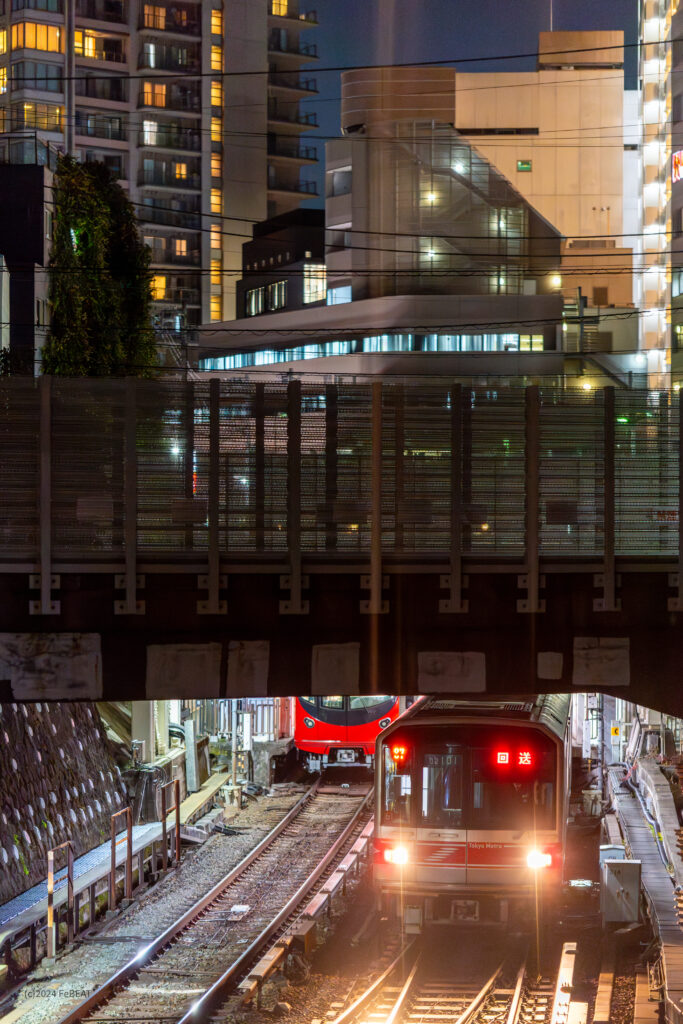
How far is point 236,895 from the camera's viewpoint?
18.7 m

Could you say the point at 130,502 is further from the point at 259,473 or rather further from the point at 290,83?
the point at 290,83

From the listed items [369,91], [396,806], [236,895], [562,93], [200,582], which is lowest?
[236,895]

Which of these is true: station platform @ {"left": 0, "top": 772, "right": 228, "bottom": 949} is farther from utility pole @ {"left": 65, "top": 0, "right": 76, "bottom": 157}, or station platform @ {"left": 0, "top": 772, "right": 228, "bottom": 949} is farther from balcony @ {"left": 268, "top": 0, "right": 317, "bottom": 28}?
balcony @ {"left": 268, "top": 0, "right": 317, "bottom": 28}

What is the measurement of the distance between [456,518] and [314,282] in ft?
250

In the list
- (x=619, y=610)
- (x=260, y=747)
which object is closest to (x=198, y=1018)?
(x=619, y=610)

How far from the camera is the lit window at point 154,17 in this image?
97.1m

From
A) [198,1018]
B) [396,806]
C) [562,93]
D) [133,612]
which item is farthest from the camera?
[562,93]

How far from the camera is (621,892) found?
53.5 feet

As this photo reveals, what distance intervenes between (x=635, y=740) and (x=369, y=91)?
62290 mm

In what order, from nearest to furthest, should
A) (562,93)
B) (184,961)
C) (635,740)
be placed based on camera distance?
1. (184,961)
2. (635,740)
3. (562,93)

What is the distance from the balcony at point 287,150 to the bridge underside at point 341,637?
99.4 meters

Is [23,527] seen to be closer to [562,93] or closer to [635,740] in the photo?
[635,740]

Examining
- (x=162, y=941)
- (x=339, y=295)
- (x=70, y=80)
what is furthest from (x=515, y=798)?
(x=339, y=295)

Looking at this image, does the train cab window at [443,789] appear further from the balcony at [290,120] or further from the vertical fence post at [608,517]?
the balcony at [290,120]
